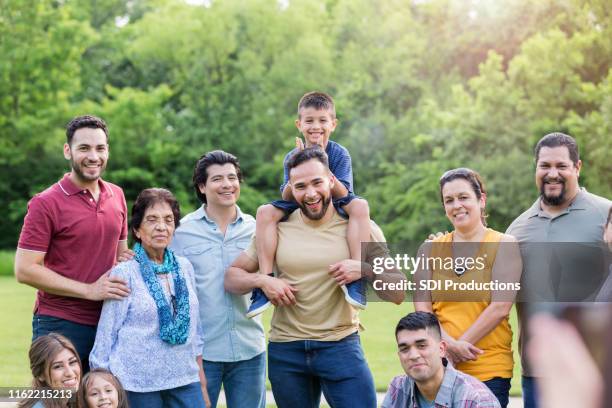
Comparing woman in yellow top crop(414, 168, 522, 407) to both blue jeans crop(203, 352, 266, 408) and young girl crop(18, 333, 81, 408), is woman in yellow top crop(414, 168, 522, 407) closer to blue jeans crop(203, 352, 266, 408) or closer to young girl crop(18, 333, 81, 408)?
blue jeans crop(203, 352, 266, 408)

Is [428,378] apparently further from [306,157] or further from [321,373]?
[306,157]

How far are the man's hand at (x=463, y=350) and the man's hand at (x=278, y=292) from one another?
906mm

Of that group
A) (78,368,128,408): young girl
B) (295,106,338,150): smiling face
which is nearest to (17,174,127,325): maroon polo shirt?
(78,368,128,408): young girl

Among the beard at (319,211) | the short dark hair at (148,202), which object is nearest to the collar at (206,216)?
the short dark hair at (148,202)

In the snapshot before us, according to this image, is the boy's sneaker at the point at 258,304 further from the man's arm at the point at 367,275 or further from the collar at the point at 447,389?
the collar at the point at 447,389

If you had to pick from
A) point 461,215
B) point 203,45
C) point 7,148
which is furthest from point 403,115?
point 461,215

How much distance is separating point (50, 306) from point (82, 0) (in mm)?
36477

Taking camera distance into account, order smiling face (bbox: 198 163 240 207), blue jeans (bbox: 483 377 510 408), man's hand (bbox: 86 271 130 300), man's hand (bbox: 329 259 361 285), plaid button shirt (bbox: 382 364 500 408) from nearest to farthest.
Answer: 1. plaid button shirt (bbox: 382 364 500 408)
2. man's hand (bbox: 329 259 361 285)
3. man's hand (bbox: 86 271 130 300)
4. blue jeans (bbox: 483 377 510 408)
5. smiling face (bbox: 198 163 240 207)

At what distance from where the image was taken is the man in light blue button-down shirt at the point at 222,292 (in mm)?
4926

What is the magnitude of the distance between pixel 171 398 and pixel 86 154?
1455 mm

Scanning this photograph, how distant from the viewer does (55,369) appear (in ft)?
14.8

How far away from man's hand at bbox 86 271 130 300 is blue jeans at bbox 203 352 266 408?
0.74m

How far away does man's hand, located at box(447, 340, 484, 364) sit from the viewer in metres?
4.50

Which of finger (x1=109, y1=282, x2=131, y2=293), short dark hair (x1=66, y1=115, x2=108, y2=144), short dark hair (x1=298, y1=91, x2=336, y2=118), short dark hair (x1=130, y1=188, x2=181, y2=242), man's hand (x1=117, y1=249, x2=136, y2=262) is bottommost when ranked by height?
finger (x1=109, y1=282, x2=131, y2=293)
